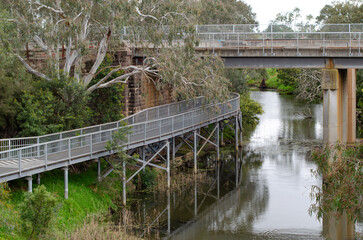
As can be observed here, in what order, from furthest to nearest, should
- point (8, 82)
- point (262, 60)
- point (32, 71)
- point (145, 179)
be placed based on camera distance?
point (262, 60), point (145, 179), point (32, 71), point (8, 82)

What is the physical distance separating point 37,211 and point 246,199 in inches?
522

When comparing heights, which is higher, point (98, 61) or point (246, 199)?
point (98, 61)

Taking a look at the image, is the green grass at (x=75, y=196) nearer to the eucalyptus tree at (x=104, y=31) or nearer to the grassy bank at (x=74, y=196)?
the grassy bank at (x=74, y=196)

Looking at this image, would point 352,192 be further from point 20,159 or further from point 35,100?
point 35,100

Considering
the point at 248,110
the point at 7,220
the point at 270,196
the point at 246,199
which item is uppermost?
the point at 248,110

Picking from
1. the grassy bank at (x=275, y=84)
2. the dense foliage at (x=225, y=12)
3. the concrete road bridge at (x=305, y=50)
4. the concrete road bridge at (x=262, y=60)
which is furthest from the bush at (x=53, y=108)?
the grassy bank at (x=275, y=84)

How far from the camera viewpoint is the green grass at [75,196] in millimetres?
23206

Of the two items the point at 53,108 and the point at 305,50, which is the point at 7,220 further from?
the point at 305,50

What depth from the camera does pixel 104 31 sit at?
3180cm

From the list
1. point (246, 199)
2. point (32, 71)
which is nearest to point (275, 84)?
point (246, 199)

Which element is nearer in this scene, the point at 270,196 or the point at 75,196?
the point at 75,196

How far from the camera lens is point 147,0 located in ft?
106

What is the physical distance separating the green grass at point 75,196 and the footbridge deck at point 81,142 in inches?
49.0

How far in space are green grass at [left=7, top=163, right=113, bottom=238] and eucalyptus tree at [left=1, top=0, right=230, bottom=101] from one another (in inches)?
193
